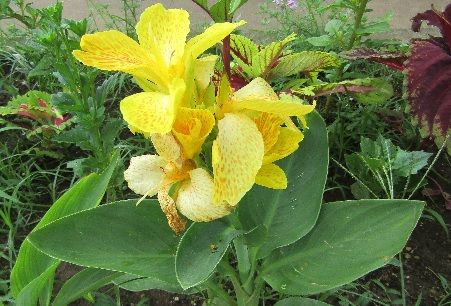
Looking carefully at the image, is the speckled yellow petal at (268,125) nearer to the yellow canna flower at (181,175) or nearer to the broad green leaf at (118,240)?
the yellow canna flower at (181,175)

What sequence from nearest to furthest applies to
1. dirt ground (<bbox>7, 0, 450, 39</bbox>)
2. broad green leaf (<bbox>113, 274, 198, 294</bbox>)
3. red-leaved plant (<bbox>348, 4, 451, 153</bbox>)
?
broad green leaf (<bbox>113, 274, 198, 294</bbox>), red-leaved plant (<bbox>348, 4, 451, 153</bbox>), dirt ground (<bbox>7, 0, 450, 39</bbox>)

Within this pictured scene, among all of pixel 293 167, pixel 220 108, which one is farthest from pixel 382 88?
pixel 220 108

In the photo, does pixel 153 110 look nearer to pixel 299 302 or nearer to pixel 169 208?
pixel 169 208

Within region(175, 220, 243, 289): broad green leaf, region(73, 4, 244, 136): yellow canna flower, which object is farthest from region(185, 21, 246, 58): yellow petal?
region(175, 220, 243, 289): broad green leaf

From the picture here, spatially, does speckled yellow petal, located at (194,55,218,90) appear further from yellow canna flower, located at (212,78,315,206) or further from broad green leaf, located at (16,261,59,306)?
broad green leaf, located at (16,261,59,306)

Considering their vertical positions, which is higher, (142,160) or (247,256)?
(142,160)

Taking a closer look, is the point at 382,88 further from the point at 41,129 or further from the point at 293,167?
the point at 41,129

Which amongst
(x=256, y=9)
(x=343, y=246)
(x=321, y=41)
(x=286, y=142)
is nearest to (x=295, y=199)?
(x=343, y=246)
